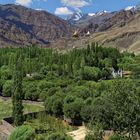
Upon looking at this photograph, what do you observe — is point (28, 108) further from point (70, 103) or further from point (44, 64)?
point (44, 64)

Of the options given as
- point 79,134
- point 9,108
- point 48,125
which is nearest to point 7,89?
point 9,108

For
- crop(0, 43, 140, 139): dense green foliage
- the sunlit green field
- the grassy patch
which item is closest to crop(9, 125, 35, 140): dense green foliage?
crop(0, 43, 140, 139): dense green foliage

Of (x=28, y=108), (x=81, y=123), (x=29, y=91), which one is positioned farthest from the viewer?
(x=29, y=91)

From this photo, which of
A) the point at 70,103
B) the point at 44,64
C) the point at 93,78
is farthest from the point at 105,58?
the point at 70,103

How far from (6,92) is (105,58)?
5544 cm

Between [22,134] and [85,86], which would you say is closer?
[22,134]

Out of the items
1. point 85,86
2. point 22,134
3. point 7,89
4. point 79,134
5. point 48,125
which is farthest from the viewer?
point 7,89

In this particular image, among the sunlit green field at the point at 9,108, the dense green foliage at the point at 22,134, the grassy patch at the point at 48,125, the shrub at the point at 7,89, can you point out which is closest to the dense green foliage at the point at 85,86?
the shrub at the point at 7,89

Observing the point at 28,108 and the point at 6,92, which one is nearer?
the point at 28,108

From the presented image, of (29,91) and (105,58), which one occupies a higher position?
(105,58)

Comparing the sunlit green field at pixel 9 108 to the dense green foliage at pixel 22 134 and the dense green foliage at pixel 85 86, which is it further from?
the dense green foliage at pixel 22 134

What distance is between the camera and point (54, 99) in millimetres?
81500

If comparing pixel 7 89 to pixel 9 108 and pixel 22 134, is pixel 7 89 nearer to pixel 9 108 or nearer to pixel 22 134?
pixel 9 108

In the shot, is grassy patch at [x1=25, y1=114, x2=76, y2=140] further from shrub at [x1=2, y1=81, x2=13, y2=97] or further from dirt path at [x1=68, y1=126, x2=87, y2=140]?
shrub at [x1=2, y1=81, x2=13, y2=97]
